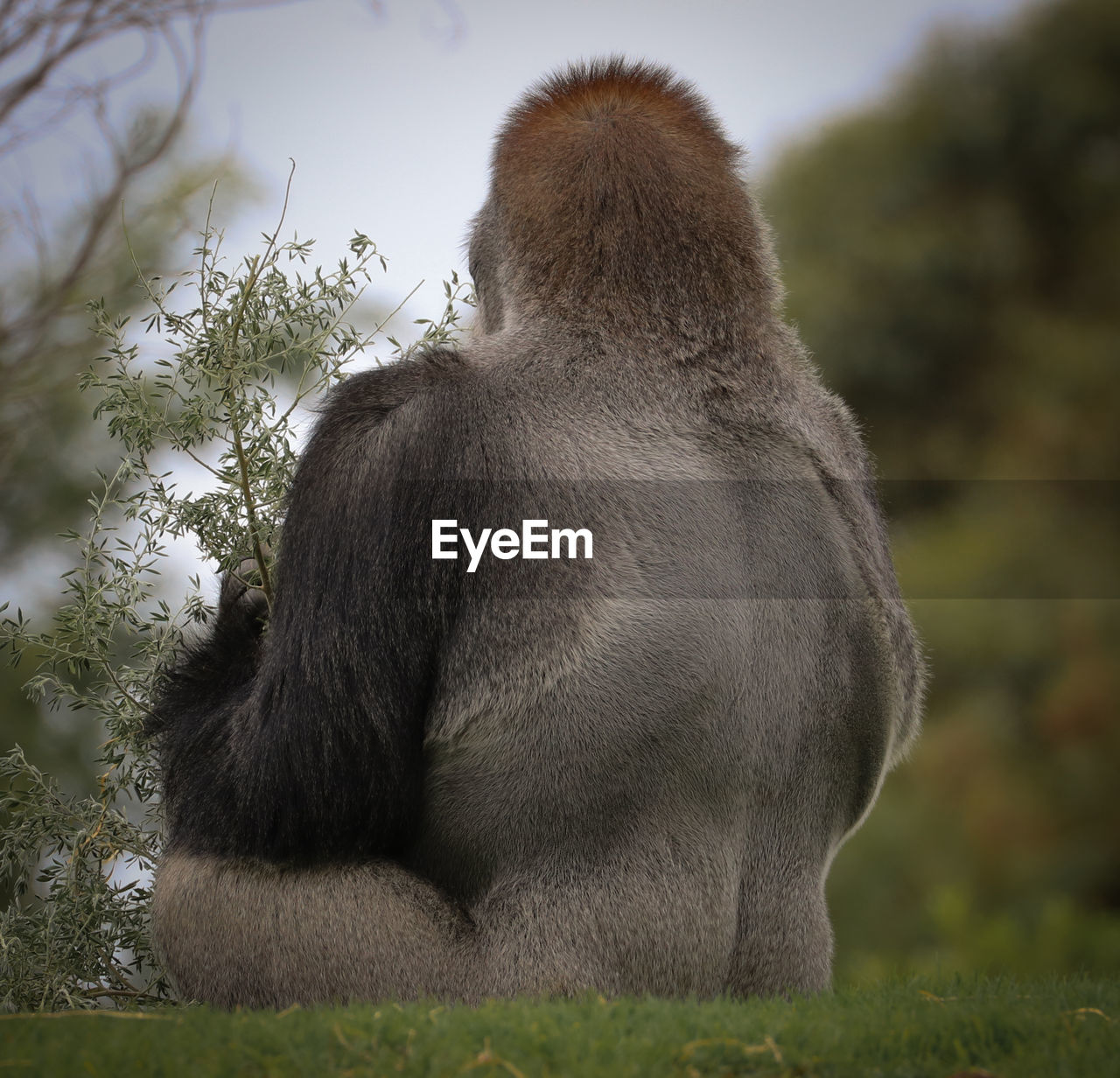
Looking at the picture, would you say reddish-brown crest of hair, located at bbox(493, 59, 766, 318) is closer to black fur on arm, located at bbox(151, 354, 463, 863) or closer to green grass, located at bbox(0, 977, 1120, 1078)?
black fur on arm, located at bbox(151, 354, 463, 863)

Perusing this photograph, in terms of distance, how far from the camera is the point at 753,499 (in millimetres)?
1883

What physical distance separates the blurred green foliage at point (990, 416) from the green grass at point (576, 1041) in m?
4.59

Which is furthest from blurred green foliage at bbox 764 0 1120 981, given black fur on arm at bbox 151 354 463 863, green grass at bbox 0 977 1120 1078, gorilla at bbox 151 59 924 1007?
black fur on arm at bbox 151 354 463 863

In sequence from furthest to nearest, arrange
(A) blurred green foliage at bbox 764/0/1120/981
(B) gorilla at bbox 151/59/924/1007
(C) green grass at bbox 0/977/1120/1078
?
(A) blurred green foliage at bbox 764/0/1120/981
(B) gorilla at bbox 151/59/924/1007
(C) green grass at bbox 0/977/1120/1078

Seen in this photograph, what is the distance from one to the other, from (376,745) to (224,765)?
0.82 ft

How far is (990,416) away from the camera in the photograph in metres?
11.6

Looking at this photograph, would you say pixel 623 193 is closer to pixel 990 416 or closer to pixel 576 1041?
pixel 576 1041

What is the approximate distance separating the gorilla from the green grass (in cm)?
14

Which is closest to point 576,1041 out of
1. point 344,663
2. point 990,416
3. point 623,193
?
point 344,663

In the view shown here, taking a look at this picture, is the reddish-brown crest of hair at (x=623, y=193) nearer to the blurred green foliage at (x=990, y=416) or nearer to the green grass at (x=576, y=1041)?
the green grass at (x=576, y=1041)

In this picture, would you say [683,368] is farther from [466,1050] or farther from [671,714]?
[466,1050]

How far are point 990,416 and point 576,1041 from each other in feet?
36.6

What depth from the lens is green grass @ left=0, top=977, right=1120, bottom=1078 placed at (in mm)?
1353

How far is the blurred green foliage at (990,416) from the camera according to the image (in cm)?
852
